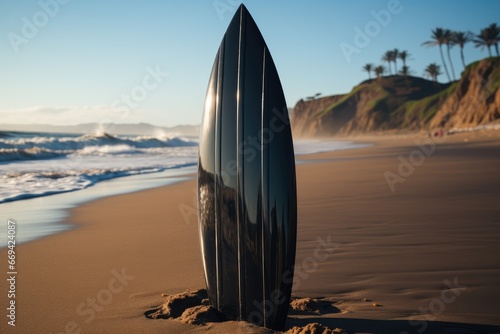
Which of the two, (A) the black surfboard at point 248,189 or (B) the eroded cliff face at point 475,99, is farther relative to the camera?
(B) the eroded cliff face at point 475,99

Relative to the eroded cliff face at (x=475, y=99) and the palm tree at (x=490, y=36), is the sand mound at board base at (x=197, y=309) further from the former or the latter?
the palm tree at (x=490, y=36)

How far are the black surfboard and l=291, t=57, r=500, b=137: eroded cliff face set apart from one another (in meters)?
47.9

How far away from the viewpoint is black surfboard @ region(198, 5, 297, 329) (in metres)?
2.54

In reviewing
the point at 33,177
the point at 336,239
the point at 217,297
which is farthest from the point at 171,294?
the point at 33,177

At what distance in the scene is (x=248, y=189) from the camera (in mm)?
2549

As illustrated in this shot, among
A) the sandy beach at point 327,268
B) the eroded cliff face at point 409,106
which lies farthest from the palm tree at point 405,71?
the sandy beach at point 327,268

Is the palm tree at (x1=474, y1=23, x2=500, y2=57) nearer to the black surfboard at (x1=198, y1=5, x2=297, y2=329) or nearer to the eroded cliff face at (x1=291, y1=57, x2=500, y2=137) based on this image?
the eroded cliff face at (x1=291, y1=57, x2=500, y2=137)

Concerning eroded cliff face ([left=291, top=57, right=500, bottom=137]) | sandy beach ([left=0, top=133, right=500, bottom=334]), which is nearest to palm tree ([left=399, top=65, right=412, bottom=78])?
eroded cliff face ([left=291, top=57, right=500, bottom=137])

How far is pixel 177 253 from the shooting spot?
4344 millimetres

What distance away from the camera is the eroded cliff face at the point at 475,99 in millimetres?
47113

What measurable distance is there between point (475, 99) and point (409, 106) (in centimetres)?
3420

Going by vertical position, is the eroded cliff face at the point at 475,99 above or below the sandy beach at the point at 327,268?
above

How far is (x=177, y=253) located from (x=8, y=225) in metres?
2.95

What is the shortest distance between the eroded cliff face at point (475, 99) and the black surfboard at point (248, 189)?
47.4m
